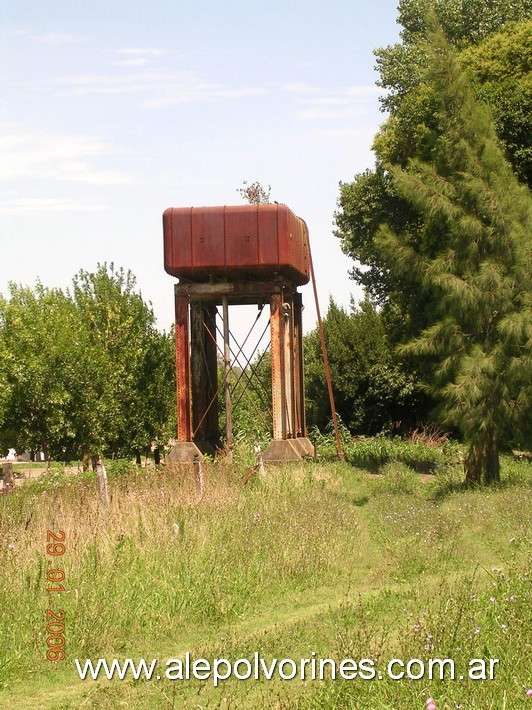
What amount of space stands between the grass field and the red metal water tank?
8136 millimetres

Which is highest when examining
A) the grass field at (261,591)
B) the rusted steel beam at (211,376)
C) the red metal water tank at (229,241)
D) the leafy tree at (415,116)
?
the leafy tree at (415,116)

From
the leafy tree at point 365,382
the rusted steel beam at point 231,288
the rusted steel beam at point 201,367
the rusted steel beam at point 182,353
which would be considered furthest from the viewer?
the leafy tree at point 365,382

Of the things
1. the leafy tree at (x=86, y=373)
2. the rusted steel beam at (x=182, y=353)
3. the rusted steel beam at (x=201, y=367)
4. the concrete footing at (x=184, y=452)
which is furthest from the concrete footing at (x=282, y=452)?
the leafy tree at (x=86, y=373)

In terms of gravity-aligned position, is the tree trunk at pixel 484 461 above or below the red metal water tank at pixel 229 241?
below

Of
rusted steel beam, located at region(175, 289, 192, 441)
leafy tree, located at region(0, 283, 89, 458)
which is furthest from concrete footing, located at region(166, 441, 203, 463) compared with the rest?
leafy tree, located at region(0, 283, 89, 458)

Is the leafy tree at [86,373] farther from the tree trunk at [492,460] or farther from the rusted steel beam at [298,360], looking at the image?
the tree trunk at [492,460]

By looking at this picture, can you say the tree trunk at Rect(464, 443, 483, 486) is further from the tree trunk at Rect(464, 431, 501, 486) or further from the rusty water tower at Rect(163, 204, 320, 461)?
the rusty water tower at Rect(163, 204, 320, 461)

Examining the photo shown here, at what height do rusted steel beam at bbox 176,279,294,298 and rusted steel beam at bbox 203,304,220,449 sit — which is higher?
rusted steel beam at bbox 176,279,294,298

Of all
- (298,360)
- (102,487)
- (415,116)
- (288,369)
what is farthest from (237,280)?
(102,487)

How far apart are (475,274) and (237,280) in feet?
24.0

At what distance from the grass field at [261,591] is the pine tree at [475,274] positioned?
2240mm

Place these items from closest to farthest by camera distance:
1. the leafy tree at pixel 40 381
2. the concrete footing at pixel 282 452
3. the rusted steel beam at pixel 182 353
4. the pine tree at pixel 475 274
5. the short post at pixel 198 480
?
the short post at pixel 198 480, the pine tree at pixel 475 274, the concrete footing at pixel 282 452, the rusted steel beam at pixel 182 353, the leafy tree at pixel 40 381

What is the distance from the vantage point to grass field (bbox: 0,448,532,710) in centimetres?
784

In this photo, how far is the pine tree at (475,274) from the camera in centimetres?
1856
